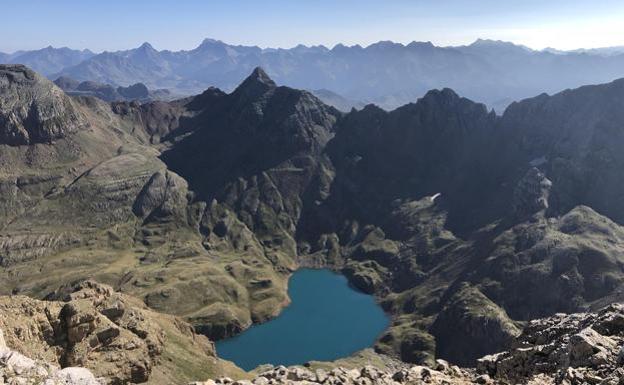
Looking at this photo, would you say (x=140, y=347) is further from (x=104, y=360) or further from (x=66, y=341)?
(x=66, y=341)

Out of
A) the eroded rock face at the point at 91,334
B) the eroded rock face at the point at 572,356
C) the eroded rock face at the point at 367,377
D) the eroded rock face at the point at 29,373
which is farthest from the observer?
the eroded rock face at the point at 91,334

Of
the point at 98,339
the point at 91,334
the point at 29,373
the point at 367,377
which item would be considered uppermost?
the point at 29,373

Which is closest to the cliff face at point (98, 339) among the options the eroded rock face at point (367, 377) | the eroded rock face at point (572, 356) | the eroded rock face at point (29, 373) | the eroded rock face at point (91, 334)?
the eroded rock face at point (91, 334)

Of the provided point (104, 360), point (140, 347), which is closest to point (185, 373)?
point (140, 347)

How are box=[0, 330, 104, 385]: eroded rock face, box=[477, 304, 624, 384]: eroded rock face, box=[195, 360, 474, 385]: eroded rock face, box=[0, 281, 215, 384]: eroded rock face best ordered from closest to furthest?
box=[0, 330, 104, 385]: eroded rock face
box=[477, 304, 624, 384]: eroded rock face
box=[195, 360, 474, 385]: eroded rock face
box=[0, 281, 215, 384]: eroded rock face

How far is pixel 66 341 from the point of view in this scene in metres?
94.5

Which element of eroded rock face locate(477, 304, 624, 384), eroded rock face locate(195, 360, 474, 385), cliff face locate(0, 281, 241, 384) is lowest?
cliff face locate(0, 281, 241, 384)

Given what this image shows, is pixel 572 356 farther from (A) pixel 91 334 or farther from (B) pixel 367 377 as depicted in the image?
(A) pixel 91 334

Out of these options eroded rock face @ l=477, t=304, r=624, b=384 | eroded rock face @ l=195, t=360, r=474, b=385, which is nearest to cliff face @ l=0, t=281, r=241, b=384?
eroded rock face @ l=195, t=360, r=474, b=385

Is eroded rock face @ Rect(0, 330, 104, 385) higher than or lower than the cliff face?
higher

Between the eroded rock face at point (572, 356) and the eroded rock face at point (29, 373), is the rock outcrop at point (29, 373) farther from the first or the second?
the eroded rock face at point (572, 356)

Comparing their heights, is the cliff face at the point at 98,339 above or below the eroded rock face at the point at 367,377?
below

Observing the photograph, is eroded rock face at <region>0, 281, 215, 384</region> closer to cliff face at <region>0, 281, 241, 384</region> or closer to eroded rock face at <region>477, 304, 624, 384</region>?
cliff face at <region>0, 281, 241, 384</region>

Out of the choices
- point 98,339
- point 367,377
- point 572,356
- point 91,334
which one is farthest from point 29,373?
point 98,339
